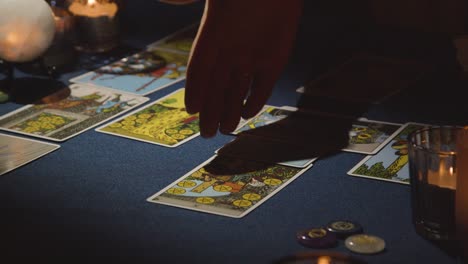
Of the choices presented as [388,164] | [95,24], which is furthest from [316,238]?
[95,24]

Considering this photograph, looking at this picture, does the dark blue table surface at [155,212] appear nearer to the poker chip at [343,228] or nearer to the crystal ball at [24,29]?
the poker chip at [343,228]

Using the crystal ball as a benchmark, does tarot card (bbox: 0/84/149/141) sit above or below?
below

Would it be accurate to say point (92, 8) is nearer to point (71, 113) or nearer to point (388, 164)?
point (71, 113)

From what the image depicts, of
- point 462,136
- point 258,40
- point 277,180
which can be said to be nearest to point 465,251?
point 462,136

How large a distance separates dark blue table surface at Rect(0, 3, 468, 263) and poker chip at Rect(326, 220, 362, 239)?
27 millimetres

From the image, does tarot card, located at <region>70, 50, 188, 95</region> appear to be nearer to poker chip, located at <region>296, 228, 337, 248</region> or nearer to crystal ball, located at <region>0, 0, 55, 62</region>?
crystal ball, located at <region>0, 0, 55, 62</region>

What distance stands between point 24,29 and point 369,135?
696mm

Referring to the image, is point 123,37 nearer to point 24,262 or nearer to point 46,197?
point 46,197

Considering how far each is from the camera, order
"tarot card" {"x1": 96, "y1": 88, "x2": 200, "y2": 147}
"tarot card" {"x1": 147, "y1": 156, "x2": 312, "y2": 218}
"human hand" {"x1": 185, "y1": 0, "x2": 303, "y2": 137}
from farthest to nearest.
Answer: "tarot card" {"x1": 96, "y1": 88, "x2": 200, "y2": 147} < "human hand" {"x1": 185, "y1": 0, "x2": 303, "y2": 137} < "tarot card" {"x1": 147, "y1": 156, "x2": 312, "y2": 218}

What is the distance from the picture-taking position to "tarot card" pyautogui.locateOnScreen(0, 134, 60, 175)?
145 cm

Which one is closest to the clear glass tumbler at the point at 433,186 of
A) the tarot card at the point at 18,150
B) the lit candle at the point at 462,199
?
the lit candle at the point at 462,199

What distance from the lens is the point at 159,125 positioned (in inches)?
63.0

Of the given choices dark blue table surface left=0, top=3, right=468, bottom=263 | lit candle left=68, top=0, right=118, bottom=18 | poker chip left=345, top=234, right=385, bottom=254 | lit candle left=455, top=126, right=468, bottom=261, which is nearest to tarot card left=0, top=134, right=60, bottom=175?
dark blue table surface left=0, top=3, right=468, bottom=263

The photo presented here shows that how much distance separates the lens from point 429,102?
1.67 metres
